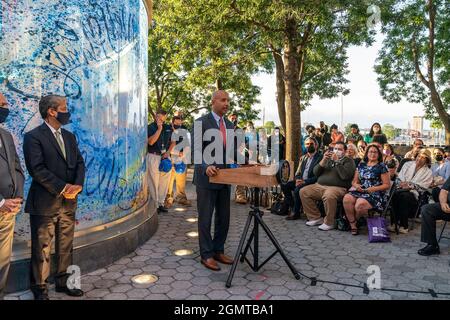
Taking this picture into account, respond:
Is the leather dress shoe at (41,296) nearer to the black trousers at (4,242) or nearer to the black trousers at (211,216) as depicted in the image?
the black trousers at (4,242)

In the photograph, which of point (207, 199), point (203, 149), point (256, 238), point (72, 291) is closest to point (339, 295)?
point (256, 238)

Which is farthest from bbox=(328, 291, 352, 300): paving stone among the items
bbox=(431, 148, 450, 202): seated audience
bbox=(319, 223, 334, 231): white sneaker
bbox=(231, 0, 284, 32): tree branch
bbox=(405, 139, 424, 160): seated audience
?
bbox=(231, 0, 284, 32): tree branch

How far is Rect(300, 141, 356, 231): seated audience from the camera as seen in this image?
6.70 meters

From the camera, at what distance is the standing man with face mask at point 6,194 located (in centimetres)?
319

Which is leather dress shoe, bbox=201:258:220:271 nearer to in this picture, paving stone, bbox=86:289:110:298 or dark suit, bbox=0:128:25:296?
paving stone, bbox=86:289:110:298

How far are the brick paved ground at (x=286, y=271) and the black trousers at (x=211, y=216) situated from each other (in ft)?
0.94

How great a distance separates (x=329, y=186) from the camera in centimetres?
696

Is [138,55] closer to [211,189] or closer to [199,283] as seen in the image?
[211,189]

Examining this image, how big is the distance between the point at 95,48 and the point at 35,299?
2.92 m

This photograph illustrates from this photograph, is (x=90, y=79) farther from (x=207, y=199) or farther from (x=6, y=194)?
(x=207, y=199)

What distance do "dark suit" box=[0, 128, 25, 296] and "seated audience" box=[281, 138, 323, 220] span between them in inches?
208

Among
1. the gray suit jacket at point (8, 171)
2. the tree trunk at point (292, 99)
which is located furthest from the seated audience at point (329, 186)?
the gray suit jacket at point (8, 171)
